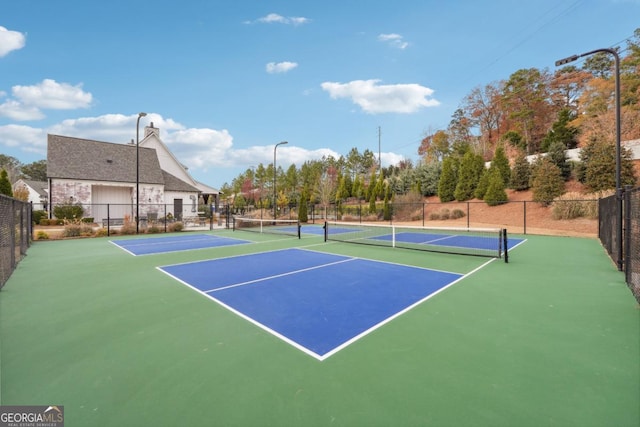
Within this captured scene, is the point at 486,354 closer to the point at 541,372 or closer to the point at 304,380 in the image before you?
the point at 541,372

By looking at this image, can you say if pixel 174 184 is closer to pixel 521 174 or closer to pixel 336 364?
pixel 336 364

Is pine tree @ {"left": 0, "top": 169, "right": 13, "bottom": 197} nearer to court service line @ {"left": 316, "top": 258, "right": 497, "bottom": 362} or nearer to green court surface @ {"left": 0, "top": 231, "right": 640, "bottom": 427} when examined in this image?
green court surface @ {"left": 0, "top": 231, "right": 640, "bottom": 427}

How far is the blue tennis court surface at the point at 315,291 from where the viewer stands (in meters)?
3.79

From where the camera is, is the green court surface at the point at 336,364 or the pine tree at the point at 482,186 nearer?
the green court surface at the point at 336,364

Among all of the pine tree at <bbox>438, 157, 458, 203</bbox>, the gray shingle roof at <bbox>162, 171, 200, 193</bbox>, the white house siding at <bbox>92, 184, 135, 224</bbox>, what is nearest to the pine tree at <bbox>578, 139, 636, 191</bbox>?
the pine tree at <bbox>438, 157, 458, 203</bbox>

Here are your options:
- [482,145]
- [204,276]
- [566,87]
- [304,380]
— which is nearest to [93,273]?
[204,276]

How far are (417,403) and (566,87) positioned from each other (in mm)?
45590

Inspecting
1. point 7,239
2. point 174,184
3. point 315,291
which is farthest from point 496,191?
point 174,184

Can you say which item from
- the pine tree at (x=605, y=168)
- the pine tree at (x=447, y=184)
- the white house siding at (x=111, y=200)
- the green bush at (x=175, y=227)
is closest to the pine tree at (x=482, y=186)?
the pine tree at (x=447, y=184)

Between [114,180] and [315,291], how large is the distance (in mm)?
26906

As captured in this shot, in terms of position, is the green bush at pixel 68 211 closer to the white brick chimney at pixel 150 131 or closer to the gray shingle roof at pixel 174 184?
the gray shingle roof at pixel 174 184

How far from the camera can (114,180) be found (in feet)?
82.6

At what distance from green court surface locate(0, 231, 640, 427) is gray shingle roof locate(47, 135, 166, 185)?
77.8 ft

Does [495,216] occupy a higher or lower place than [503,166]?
lower
